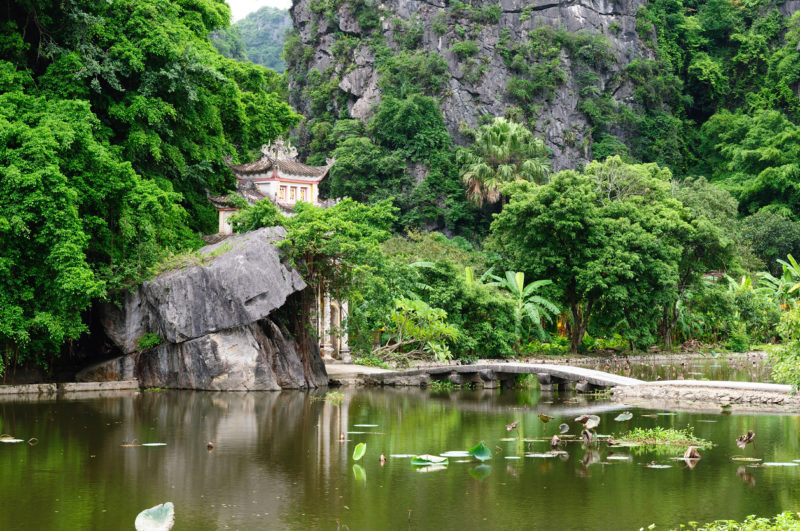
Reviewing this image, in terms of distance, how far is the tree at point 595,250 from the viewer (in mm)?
31000

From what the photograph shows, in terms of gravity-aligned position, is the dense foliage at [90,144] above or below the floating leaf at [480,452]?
above

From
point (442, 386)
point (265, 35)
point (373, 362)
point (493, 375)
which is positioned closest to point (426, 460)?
point (442, 386)

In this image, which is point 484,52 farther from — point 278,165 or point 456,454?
point 456,454

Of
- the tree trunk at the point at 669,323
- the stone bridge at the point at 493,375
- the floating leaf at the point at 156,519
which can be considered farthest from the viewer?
the tree trunk at the point at 669,323

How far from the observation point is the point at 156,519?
23.3ft

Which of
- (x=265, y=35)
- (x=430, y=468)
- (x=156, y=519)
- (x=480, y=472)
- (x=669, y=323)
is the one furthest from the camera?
(x=265, y=35)

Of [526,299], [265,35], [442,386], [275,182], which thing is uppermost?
[265,35]

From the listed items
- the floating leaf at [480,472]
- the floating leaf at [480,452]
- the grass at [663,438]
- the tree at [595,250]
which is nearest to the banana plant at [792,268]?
the tree at [595,250]

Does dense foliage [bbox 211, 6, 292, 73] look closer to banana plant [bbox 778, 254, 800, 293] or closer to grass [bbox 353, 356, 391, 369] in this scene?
banana plant [bbox 778, 254, 800, 293]

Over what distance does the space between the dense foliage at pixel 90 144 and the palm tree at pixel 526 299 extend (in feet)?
39.3

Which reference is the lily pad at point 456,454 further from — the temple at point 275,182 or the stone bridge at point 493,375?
the temple at point 275,182

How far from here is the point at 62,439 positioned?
12.5 meters

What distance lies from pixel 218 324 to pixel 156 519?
12794 millimetres

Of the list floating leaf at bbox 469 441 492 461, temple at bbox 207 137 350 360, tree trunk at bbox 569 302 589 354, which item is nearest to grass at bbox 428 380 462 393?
temple at bbox 207 137 350 360
